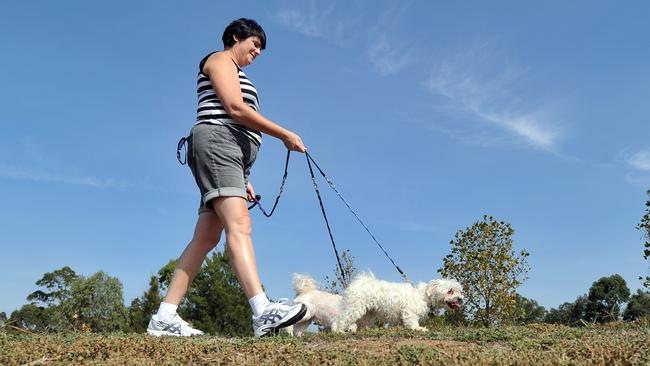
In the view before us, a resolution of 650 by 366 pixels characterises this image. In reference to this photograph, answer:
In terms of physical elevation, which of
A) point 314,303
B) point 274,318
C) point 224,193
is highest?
point 224,193

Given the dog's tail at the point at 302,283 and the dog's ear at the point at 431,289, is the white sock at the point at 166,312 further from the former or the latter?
the dog's ear at the point at 431,289

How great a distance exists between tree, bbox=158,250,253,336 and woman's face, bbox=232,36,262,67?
7903 millimetres

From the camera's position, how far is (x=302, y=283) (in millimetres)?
10102

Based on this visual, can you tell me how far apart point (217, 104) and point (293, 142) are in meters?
0.88

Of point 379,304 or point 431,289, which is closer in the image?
point 379,304

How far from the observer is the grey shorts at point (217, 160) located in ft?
19.8

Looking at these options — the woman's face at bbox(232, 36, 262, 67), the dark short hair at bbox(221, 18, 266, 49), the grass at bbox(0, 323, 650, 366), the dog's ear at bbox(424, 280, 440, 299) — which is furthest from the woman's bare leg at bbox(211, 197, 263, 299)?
the dog's ear at bbox(424, 280, 440, 299)

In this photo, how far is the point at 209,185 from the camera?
608 centimetres

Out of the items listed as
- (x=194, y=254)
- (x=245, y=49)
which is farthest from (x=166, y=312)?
(x=245, y=49)

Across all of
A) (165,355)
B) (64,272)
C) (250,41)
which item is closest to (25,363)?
(165,355)

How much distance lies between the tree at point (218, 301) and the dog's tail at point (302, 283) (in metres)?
3.84

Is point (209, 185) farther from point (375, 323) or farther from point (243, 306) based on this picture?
point (243, 306)

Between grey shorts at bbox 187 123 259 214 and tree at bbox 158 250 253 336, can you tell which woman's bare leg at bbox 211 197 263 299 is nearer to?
grey shorts at bbox 187 123 259 214

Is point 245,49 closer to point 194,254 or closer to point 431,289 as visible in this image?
point 194,254
